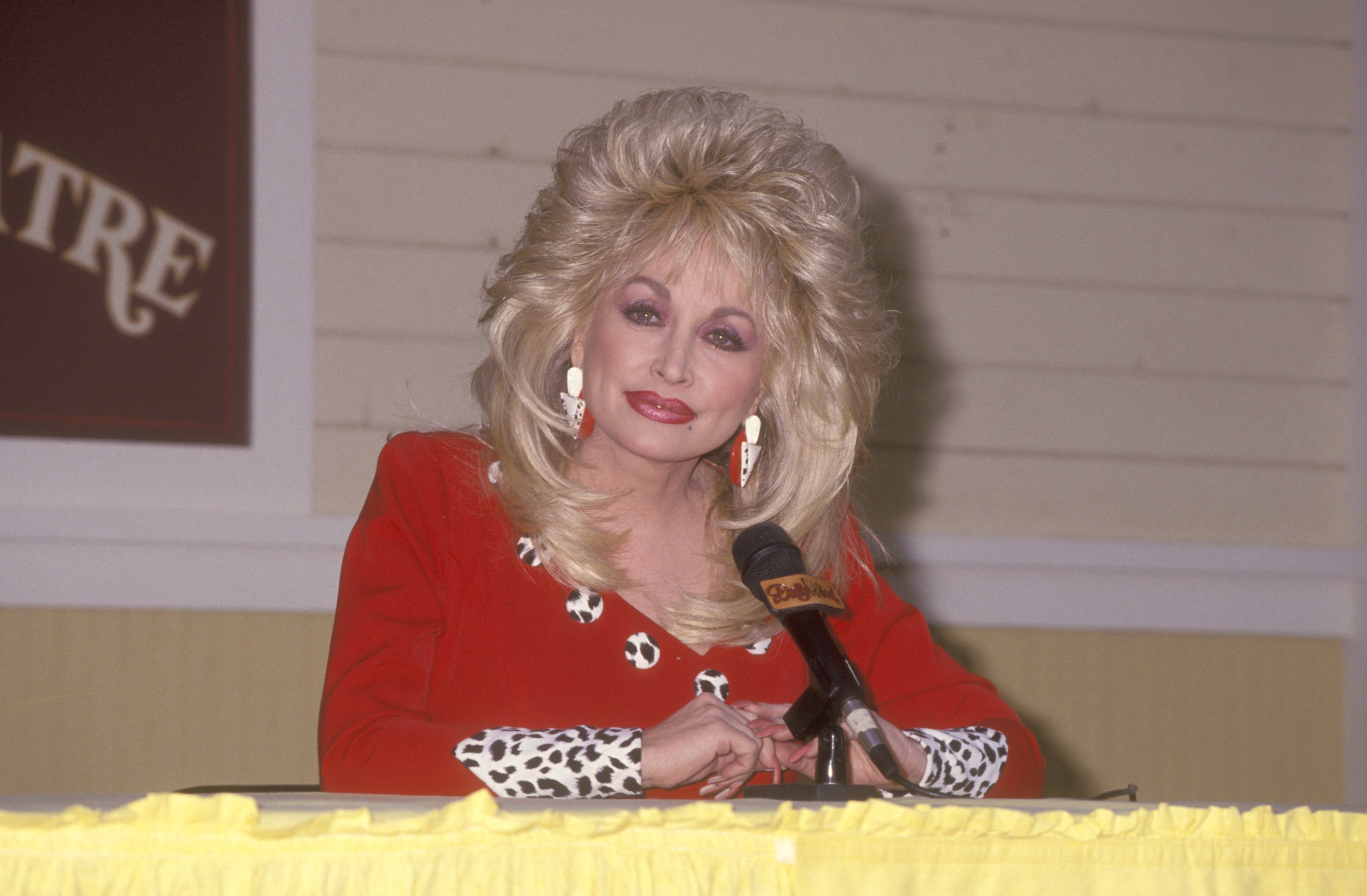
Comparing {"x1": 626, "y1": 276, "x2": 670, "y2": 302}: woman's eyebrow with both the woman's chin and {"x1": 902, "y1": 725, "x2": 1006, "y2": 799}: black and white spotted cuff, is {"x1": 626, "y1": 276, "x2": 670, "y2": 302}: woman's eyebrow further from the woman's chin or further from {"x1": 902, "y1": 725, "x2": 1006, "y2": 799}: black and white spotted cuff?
{"x1": 902, "y1": 725, "x2": 1006, "y2": 799}: black and white spotted cuff

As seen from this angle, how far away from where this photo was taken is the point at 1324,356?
306 centimetres

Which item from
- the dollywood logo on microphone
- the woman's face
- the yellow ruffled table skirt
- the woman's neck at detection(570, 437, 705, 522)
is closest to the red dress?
the woman's neck at detection(570, 437, 705, 522)

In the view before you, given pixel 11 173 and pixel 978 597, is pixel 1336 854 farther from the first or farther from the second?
pixel 11 173

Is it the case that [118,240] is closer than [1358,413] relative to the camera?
Yes

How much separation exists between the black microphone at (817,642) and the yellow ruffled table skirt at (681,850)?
0.53ft

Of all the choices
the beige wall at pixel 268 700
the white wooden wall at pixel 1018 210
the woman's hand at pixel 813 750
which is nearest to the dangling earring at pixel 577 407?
the woman's hand at pixel 813 750

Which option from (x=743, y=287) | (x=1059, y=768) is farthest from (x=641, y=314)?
(x=1059, y=768)

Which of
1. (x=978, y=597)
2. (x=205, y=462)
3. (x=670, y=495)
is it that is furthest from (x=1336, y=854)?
(x=205, y=462)

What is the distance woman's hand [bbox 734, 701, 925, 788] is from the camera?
1355 mm

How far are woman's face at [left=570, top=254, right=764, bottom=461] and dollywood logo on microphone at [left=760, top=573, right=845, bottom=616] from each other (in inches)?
20.4

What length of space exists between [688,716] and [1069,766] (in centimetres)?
184

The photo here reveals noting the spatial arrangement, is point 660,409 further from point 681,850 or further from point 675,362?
point 681,850

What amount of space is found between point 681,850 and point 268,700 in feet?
6.25

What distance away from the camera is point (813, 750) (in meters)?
1.42
